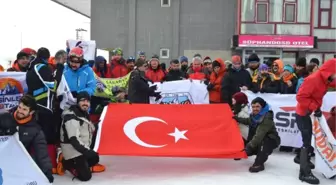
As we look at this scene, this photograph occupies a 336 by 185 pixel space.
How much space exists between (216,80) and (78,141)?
10.1 ft

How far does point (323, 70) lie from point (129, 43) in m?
Result: 16.3

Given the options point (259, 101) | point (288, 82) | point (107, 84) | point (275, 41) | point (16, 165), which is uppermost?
point (275, 41)

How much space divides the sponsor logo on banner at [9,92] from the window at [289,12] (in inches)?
667

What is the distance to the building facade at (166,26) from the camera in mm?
20422

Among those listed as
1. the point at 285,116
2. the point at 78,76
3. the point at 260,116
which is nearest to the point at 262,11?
the point at 285,116

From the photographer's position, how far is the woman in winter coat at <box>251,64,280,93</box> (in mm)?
6980

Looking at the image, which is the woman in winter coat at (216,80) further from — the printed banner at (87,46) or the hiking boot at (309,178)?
the hiking boot at (309,178)

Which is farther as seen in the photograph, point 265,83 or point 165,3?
point 165,3

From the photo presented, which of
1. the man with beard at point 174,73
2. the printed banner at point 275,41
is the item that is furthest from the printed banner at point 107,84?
the printed banner at point 275,41

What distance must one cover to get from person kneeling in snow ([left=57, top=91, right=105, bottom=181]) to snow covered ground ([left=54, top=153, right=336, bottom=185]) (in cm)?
14

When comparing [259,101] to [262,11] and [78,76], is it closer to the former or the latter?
[78,76]

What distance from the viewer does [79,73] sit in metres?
5.23

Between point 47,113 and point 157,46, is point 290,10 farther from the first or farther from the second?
point 47,113

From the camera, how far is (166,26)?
2066 centimetres
